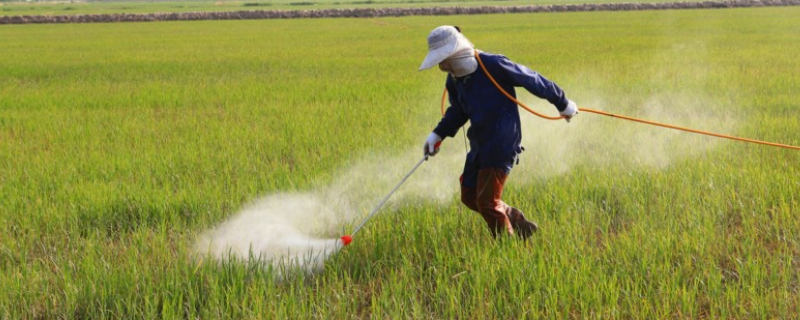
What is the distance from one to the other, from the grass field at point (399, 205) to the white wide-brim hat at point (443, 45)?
29.9 inches

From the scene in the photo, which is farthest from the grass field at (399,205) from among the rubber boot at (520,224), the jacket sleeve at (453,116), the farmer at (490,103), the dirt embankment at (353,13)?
the dirt embankment at (353,13)

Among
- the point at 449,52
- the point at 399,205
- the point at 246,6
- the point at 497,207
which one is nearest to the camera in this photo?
the point at 449,52

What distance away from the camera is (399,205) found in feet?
12.6

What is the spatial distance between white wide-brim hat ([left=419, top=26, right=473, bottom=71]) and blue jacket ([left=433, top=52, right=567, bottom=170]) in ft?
0.50

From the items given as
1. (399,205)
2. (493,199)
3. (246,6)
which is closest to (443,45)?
(493,199)

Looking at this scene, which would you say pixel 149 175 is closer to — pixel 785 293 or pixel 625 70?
pixel 785 293

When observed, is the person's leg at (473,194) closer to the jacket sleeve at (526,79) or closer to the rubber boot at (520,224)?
the rubber boot at (520,224)

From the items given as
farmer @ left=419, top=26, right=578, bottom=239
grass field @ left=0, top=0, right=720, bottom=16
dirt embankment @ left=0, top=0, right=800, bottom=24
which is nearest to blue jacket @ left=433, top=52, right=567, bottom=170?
farmer @ left=419, top=26, right=578, bottom=239

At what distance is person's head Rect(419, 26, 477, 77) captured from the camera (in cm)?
283

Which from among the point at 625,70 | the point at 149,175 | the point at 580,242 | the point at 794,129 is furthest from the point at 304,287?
the point at 625,70

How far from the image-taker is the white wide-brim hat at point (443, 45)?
2.83 meters

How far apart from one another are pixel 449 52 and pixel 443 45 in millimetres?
49

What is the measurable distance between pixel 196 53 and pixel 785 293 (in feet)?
52.4

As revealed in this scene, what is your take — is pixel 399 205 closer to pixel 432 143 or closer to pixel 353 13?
pixel 432 143
